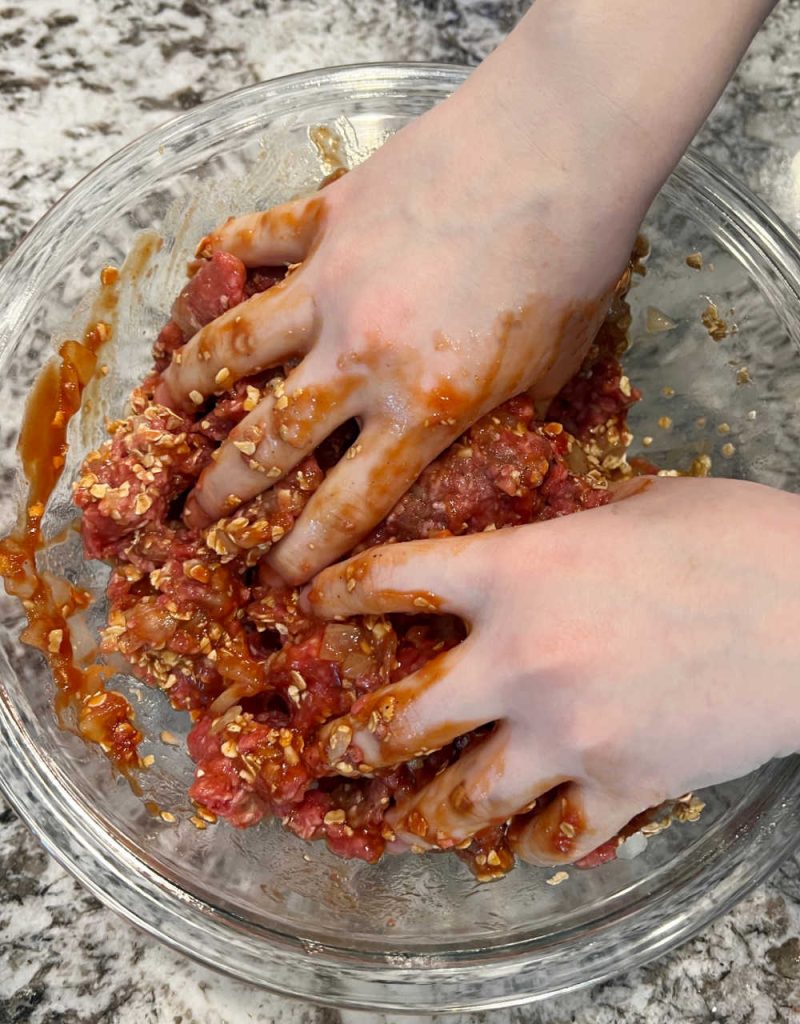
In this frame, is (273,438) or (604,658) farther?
(273,438)

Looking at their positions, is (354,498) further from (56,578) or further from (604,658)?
(56,578)

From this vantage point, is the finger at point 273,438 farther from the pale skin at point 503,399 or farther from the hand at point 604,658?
the hand at point 604,658

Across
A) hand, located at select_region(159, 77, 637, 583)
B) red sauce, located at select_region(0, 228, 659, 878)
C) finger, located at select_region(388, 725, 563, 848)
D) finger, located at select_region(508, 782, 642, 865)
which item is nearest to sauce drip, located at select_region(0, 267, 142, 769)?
red sauce, located at select_region(0, 228, 659, 878)

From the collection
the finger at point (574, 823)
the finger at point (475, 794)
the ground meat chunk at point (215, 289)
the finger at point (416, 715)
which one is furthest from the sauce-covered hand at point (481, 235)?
the finger at point (574, 823)

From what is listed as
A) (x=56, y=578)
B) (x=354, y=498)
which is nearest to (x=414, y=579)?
(x=354, y=498)

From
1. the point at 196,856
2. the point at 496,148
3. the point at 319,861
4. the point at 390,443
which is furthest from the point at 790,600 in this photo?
the point at 196,856

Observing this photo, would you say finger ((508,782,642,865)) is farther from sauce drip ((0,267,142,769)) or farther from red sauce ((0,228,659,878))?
sauce drip ((0,267,142,769))
